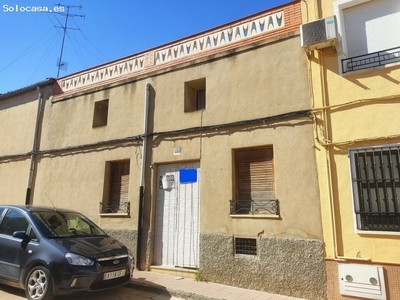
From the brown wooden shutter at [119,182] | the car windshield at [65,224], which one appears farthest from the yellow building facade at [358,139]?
the brown wooden shutter at [119,182]

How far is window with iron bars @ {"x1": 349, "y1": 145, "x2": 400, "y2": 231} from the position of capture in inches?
197

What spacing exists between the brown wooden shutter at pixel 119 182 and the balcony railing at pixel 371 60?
5.98m

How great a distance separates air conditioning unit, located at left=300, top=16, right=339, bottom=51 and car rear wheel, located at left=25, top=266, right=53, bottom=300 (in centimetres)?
625

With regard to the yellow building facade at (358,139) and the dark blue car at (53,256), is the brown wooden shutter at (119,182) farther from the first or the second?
the yellow building facade at (358,139)

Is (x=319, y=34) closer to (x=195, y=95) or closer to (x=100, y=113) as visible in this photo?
(x=195, y=95)

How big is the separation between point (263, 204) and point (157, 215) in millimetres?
2853

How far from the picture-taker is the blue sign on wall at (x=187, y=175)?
24.0 feet

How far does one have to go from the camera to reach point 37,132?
10.6 meters

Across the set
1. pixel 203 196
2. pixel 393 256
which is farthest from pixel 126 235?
pixel 393 256

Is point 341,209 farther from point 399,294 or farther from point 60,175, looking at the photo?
point 60,175

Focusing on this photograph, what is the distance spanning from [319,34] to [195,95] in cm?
348

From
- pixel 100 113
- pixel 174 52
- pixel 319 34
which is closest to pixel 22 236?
pixel 100 113

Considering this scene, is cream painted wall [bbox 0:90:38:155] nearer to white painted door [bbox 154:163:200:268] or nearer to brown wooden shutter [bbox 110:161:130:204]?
brown wooden shutter [bbox 110:161:130:204]

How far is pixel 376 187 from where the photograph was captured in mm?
5191
